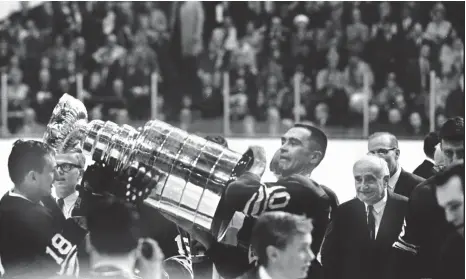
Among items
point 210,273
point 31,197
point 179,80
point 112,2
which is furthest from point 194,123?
point 31,197

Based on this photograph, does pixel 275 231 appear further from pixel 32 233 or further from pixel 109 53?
pixel 109 53

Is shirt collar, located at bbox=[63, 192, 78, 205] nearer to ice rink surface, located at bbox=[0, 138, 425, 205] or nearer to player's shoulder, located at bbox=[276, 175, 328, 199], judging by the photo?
ice rink surface, located at bbox=[0, 138, 425, 205]

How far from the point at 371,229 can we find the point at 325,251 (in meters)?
0.18

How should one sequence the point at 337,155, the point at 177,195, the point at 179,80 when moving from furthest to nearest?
1. the point at 179,80
2. the point at 337,155
3. the point at 177,195

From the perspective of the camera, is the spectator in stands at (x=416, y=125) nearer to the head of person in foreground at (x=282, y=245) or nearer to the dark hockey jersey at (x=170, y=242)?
the dark hockey jersey at (x=170, y=242)

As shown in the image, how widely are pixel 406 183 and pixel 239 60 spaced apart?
2907 mm

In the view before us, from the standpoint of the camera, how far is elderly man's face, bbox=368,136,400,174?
3340 mm

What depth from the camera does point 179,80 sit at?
5.70 meters

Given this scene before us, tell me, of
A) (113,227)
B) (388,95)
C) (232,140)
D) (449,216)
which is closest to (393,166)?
(449,216)

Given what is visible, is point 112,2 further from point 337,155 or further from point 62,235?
point 62,235

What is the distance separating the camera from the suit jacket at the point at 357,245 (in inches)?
110

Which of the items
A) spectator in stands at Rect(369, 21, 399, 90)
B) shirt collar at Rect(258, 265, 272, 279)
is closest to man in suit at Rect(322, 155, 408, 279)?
shirt collar at Rect(258, 265, 272, 279)

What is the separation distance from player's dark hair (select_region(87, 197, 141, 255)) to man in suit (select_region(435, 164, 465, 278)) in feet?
2.86

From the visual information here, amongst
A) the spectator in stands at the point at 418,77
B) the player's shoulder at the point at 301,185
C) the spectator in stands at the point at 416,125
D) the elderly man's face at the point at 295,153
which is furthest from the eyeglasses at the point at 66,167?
the spectator in stands at the point at 418,77
